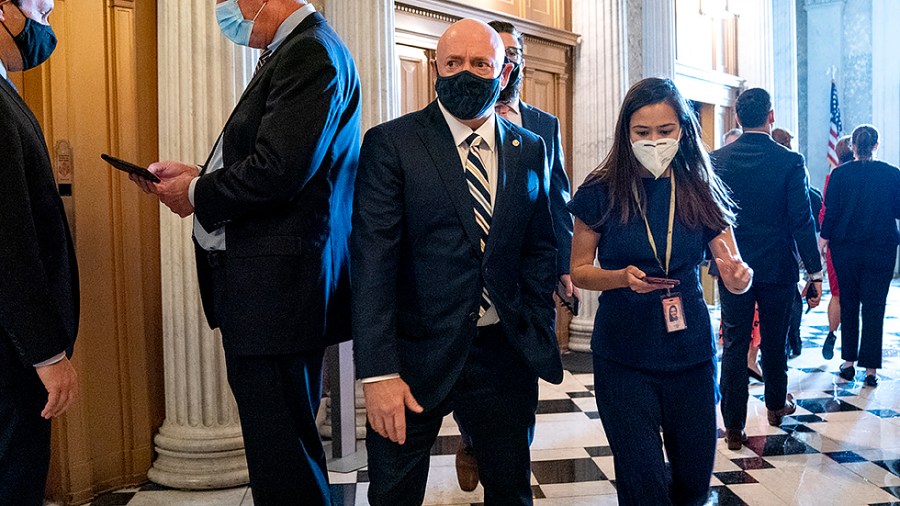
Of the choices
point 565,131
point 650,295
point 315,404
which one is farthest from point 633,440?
point 565,131

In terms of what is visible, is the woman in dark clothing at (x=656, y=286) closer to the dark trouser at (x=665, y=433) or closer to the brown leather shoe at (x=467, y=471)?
the dark trouser at (x=665, y=433)

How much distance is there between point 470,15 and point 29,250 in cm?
449

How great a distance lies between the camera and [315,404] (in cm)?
218

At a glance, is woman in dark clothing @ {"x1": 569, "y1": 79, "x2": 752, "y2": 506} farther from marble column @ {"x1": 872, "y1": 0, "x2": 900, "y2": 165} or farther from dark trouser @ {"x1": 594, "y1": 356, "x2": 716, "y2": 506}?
marble column @ {"x1": 872, "y1": 0, "x2": 900, "y2": 165}

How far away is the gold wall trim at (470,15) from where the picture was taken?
212 inches

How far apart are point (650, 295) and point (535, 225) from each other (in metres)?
0.45

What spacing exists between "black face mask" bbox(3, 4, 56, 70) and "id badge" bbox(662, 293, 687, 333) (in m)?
1.87

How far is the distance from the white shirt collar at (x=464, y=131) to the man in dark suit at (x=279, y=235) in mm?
286

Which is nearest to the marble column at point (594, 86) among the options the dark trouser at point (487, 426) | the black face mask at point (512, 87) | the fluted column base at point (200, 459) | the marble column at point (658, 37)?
the marble column at point (658, 37)

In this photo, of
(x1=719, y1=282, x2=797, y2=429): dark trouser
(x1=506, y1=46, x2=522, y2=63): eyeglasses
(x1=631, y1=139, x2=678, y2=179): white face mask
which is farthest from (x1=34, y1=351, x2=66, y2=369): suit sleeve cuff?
(x1=719, y1=282, x2=797, y2=429): dark trouser

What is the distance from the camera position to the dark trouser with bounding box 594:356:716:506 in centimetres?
229

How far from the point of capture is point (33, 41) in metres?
2.10

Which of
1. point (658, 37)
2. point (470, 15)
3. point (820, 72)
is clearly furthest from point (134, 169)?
point (820, 72)

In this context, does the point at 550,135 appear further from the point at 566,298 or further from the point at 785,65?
the point at 785,65
